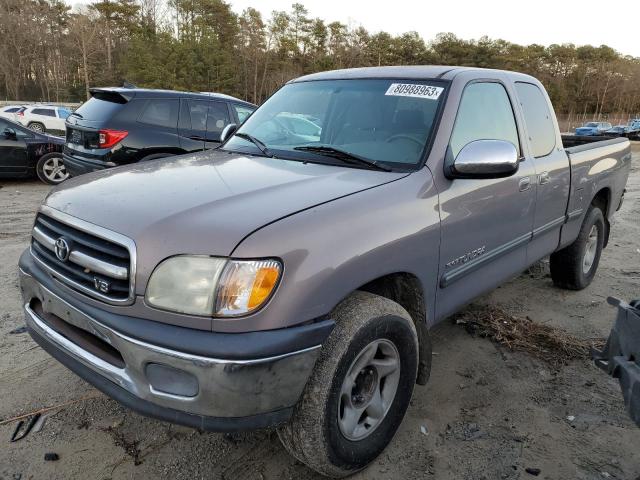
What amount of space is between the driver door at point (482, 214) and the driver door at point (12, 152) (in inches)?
355

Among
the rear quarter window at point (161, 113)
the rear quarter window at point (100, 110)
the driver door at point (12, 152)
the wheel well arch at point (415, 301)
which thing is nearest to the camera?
the wheel well arch at point (415, 301)

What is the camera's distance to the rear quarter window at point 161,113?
711cm

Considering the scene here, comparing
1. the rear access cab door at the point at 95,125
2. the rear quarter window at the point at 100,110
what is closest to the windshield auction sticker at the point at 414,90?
the rear access cab door at the point at 95,125

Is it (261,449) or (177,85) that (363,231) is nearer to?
(261,449)

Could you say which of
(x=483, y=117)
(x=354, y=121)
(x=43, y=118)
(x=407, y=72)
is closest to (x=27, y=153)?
(x=354, y=121)

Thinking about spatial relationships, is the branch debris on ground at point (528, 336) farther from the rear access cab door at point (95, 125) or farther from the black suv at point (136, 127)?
the rear access cab door at point (95, 125)

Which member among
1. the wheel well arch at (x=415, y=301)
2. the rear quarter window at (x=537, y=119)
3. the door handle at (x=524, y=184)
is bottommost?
the wheel well arch at (x=415, y=301)

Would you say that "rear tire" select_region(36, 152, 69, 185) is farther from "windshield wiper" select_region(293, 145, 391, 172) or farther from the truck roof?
"windshield wiper" select_region(293, 145, 391, 172)

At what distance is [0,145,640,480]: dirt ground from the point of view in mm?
2322

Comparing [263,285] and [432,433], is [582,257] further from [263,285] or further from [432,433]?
[263,285]

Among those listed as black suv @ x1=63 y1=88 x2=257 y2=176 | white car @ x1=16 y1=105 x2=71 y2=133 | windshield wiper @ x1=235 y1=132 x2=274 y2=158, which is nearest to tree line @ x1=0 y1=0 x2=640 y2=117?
white car @ x1=16 y1=105 x2=71 y2=133

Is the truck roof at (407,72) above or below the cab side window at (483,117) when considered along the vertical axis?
above

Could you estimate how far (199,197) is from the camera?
212cm

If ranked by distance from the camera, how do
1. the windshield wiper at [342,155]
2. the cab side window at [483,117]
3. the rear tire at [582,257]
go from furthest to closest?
the rear tire at [582,257] < the cab side window at [483,117] < the windshield wiper at [342,155]
